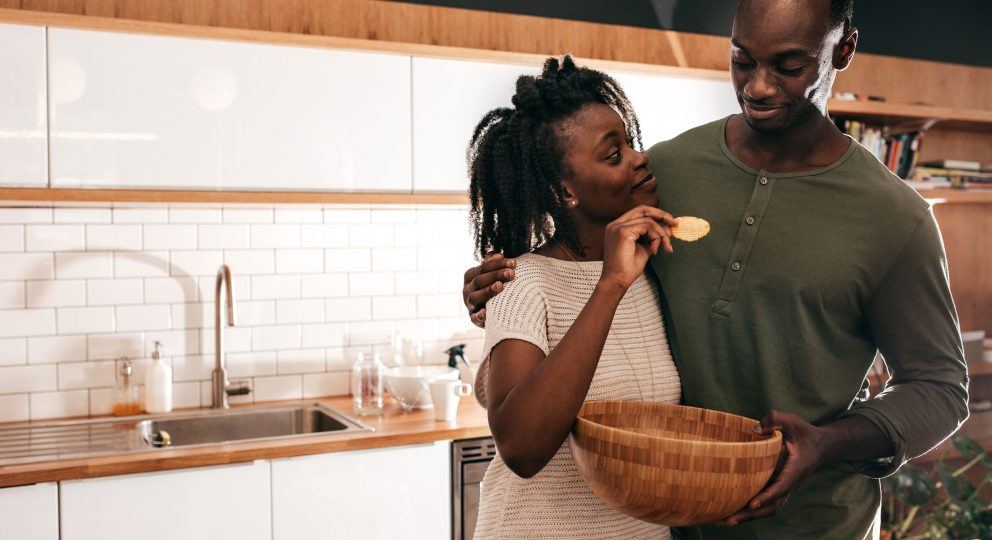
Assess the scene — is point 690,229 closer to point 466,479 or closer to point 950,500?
point 466,479

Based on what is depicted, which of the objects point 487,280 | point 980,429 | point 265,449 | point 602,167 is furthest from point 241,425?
point 980,429

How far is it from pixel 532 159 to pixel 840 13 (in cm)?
55

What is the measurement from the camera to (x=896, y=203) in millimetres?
1419

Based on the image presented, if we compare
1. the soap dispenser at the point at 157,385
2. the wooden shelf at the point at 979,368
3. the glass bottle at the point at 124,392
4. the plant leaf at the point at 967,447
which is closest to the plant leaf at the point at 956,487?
the plant leaf at the point at 967,447

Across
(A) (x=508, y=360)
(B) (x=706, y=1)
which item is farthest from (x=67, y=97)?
(B) (x=706, y=1)

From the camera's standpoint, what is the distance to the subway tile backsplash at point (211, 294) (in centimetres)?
288

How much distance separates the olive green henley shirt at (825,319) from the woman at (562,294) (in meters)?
0.10

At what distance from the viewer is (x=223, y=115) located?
8.88ft

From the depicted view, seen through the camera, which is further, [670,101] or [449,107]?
[670,101]

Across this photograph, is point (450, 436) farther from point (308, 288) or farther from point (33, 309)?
point (33, 309)

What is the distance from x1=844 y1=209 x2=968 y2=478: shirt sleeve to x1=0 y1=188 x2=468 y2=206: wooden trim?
1.80 metres

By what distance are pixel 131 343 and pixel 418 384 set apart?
985mm

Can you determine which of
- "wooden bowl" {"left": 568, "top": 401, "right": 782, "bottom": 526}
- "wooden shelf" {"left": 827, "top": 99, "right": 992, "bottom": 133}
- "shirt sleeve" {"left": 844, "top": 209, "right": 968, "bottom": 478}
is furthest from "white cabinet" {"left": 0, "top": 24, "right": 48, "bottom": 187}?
"wooden shelf" {"left": 827, "top": 99, "right": 992, "bottom": 133}

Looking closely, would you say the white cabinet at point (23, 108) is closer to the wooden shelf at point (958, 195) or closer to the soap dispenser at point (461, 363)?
the soap dispenser at point (461, 363)
